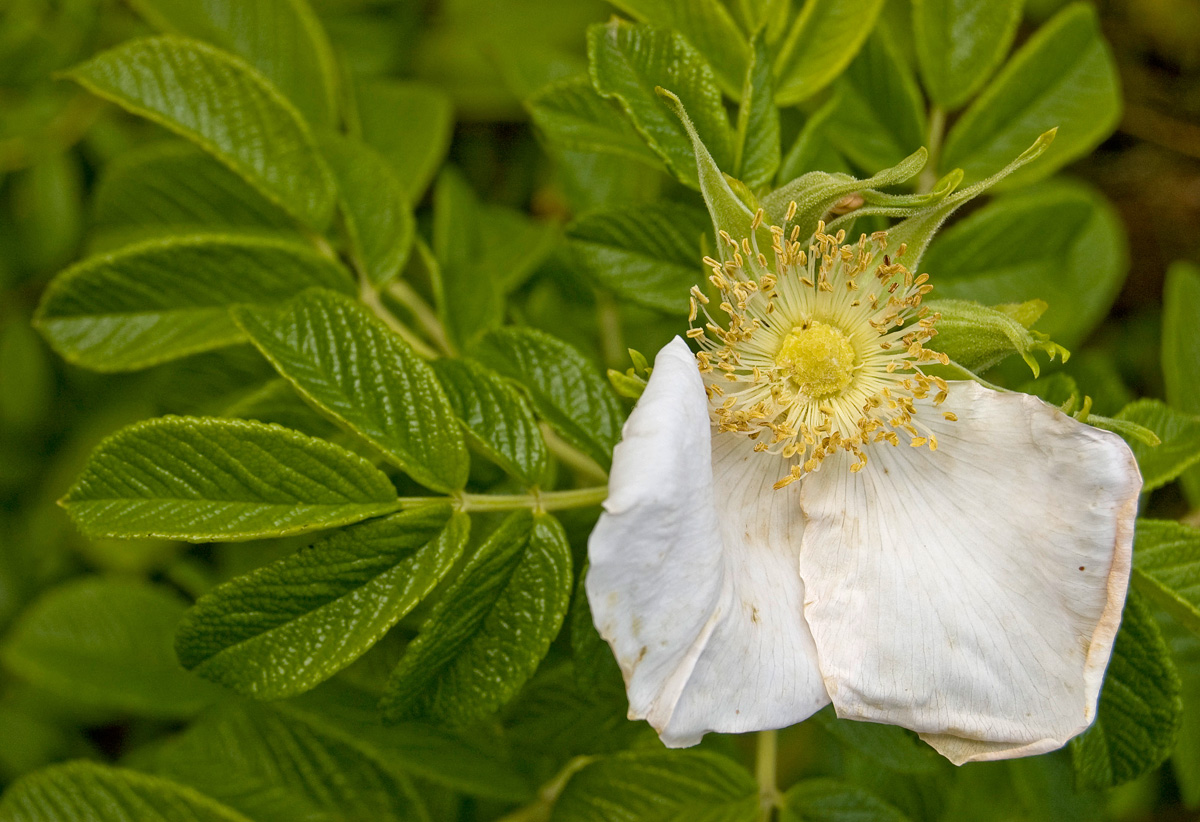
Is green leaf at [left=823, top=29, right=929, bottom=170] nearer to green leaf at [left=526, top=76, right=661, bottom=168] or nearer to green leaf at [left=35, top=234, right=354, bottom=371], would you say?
green leaf at [left=526, top=76, right=661, bottom=168]

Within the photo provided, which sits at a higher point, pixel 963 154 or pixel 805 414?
pixel 963 154

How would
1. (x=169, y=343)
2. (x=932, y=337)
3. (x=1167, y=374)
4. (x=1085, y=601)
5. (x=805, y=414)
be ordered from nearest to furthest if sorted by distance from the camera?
(x=1085, y=601) → (x=932, y=337) → (x=805, y=414) → (x=169, y=343) → (x=1167, y=374)

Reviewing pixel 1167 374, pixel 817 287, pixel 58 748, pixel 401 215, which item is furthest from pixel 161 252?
pixel 1167 374

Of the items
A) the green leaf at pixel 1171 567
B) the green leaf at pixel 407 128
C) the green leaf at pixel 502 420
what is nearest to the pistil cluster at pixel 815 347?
the green leaf at pixel 502 420

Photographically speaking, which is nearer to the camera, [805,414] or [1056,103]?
[805,414]

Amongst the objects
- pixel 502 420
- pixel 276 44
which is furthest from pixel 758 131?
pixel 276 44

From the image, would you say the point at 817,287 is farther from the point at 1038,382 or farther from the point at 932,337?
the point at 1038,382

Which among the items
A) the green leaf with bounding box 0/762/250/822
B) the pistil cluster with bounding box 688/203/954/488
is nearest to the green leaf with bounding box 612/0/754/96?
the pistil cluster with bounding box 688/203/954/488
